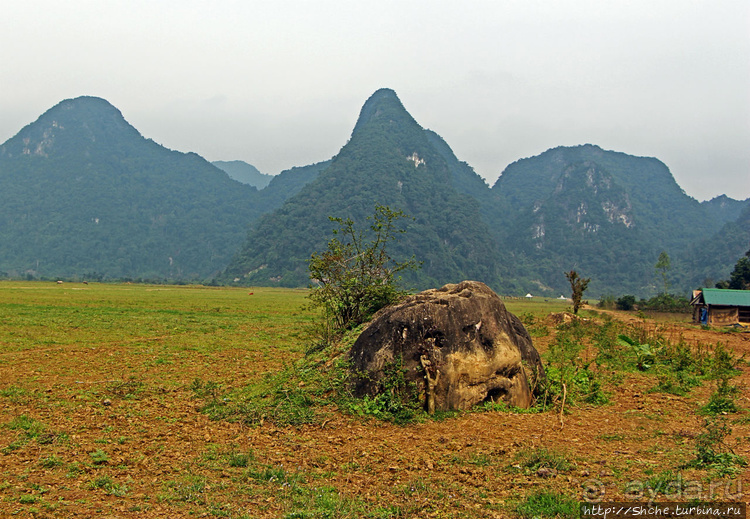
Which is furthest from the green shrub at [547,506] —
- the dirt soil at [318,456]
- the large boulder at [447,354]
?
the large boulder at [447,354]

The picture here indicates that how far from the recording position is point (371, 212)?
155 m

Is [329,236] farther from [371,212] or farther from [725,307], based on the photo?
[725,307]

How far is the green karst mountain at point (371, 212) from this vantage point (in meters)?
142

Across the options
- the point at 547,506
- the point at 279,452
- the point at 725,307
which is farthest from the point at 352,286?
the point at 725,307

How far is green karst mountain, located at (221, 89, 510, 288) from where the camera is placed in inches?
5571

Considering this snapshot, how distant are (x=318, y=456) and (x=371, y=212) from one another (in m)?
149

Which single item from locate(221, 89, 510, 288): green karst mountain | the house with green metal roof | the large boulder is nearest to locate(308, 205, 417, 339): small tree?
the large boulder

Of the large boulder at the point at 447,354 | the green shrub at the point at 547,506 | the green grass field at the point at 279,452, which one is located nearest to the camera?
the green shrub at the point at 547,506

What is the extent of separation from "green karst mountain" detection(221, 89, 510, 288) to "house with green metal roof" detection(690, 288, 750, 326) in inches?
3798

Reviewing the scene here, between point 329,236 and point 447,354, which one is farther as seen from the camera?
point 329,236

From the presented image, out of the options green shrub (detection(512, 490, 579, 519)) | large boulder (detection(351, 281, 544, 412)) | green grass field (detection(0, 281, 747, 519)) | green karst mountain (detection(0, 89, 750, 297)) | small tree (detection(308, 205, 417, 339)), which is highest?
green karst mountain (detection(0, 89, 750, 297))

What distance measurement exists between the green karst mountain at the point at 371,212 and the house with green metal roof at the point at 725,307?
317ft

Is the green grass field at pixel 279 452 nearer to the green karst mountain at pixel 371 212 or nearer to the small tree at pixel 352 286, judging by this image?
the small tree at pixel 352 286

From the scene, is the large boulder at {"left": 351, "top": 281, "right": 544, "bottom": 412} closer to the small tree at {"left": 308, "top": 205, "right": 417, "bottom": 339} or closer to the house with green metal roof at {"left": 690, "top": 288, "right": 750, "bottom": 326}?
the small tree at {"left": 308, "top": 205, "right": 417, "bottom": 339}
